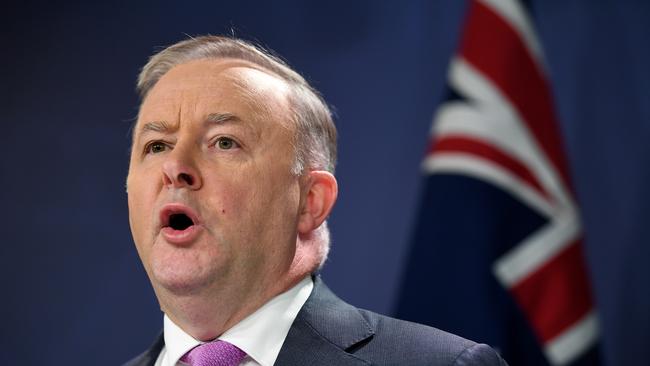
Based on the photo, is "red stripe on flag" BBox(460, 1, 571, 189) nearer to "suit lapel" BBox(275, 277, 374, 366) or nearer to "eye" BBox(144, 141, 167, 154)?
"suit lapel" BBox(275, 277, 374, 366)

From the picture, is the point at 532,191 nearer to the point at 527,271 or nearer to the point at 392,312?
the point at 527,271

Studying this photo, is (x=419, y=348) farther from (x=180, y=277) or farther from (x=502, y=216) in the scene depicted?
(x=502, y=216)

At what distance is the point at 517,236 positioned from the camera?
3125 mm

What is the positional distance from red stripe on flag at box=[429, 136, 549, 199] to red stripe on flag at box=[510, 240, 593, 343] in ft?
0.76

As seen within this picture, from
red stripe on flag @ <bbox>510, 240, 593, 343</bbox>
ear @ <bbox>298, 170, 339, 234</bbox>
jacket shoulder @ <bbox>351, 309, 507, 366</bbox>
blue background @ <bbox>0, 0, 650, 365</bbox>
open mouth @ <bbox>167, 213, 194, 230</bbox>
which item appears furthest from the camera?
blue background @ <bbox>0, 0, 650, 365</bbox>

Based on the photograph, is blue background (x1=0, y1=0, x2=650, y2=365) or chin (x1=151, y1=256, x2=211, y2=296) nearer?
chin (x1=151, y1=256, x2=211, y2=296)

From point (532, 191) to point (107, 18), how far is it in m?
1.64

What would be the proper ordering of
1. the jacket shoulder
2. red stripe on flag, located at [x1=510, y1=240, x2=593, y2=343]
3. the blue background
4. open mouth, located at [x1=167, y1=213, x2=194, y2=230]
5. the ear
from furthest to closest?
the blue background, red stripe on flag, located at [x1=510, y1=240, x2=593, y2=343], the ear, open mouth, located at [x1=167, y1=213, x2=194, y2=230], the jacket shoulder

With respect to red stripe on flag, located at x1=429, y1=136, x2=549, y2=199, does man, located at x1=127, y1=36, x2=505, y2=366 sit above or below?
above

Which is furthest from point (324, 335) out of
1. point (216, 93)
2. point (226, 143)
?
point (216, 93)

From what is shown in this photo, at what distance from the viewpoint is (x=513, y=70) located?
10.4 feet

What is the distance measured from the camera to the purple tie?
1.71 metres

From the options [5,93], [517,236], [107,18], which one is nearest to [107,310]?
[5,93]

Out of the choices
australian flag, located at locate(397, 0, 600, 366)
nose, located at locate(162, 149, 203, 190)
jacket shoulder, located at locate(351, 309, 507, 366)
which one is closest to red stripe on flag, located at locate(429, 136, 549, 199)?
australian flag, located at locate(397, 0, 600, 366)
